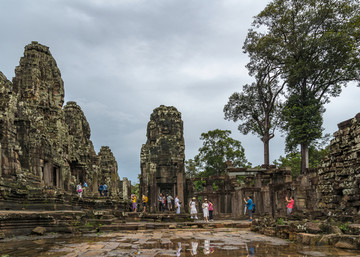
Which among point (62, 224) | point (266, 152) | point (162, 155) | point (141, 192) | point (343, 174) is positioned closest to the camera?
point (343, 174)

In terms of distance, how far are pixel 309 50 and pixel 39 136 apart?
22.3m

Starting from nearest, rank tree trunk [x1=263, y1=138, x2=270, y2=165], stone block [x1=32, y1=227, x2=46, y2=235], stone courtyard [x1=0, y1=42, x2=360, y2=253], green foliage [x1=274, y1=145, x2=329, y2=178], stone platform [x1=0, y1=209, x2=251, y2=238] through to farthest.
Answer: stone courtyard [x1=0, y1=42, x2=360, y2=253]
stone platform [x1=0, y1=209, x2=251, y2=238]
stone block [x1=32, y1=227, x2=46, y2=235]
tree trunk [x1=263, y1=138, x2=270, y2=165]
green foliage [x1=274, y1=145, x2=329, y2=178]

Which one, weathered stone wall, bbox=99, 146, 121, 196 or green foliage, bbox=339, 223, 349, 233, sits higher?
weathered stone wall, bbox=99, 146, 121, 196

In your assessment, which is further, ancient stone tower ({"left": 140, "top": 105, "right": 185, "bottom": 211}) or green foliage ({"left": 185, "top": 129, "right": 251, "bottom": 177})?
green foliage ({"left": 185, "top": 129, "right": 251, "bottom": 177})

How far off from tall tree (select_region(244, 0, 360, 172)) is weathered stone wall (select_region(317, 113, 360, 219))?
1648cm

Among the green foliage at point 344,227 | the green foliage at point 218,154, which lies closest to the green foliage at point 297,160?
the green foliage at point 218,154

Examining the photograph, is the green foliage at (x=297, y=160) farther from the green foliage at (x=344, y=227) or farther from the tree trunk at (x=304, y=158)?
the green foliage at (x=344, y=227)

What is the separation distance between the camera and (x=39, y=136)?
21.1m

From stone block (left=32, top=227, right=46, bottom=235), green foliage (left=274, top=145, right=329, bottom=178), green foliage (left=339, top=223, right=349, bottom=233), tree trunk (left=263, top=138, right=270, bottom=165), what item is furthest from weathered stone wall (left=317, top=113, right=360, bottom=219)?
green foliage (left=274, top=145, right=329, bottom=178)

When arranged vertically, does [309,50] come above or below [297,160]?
above

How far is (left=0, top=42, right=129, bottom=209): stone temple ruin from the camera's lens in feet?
52.2

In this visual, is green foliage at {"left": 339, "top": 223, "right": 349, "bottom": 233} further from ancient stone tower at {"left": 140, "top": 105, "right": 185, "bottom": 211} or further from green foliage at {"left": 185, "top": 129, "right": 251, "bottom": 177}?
green foliage at {"left": 185, "top": 129, "right": 251, "bottom": 177}

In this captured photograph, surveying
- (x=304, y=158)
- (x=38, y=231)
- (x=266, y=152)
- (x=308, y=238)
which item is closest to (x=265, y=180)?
(x=304, y=158)

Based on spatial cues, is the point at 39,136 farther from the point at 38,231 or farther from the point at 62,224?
the point at 38,231
